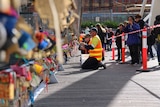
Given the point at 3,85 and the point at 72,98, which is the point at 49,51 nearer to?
the point at 3,85

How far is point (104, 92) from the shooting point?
8.59 meters

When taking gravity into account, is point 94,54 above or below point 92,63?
above

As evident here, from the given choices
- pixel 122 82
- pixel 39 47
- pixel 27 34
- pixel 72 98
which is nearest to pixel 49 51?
pixel 39 47

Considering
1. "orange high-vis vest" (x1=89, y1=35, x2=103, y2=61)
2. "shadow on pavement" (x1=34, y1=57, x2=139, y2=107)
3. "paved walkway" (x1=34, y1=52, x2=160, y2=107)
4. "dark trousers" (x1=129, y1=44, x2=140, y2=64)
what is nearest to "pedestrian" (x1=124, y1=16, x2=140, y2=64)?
"dark trousers" (x1=129, y1=44, x2=140, y2=64)

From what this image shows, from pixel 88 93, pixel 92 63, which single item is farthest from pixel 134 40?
pixel 88 93

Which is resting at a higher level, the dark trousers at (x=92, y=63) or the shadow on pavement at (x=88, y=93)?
the shadow on pavement at (x=88, y=93)

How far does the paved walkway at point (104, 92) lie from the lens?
7.30 meters

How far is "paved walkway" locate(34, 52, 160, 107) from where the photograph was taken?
23.9ft

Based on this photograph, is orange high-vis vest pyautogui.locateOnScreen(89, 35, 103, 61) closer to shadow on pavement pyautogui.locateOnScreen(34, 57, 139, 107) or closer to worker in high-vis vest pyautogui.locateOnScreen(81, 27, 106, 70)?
worker in high-vis vest pyautogui.locateOnScreen(81, 27, 106, 70)

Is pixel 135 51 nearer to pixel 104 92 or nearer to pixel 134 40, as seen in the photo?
pixel 134 40

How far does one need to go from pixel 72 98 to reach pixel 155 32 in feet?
23.3

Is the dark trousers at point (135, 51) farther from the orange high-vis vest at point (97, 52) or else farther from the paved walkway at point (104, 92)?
the paved walkway at point (104, 92)

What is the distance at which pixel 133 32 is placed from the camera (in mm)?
14289

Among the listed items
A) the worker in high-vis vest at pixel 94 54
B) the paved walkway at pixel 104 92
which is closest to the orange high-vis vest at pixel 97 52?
the worker in high-vis vest at pixel 94 54
